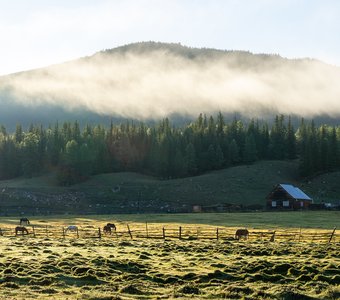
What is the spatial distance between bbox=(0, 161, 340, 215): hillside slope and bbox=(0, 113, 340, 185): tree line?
21.7 feet

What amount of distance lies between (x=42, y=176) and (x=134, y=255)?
Answer: 132 m

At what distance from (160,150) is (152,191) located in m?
Result: 28.1

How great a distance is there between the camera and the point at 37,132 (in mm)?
188750

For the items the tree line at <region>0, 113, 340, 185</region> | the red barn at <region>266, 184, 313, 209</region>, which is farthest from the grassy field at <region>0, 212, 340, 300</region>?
the tree line at <region>0, 113, 340, 185</region>

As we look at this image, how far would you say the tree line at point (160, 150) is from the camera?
159 meters

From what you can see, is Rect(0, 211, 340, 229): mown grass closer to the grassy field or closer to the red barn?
the red barn

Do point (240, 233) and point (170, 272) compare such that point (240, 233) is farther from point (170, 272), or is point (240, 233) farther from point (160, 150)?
point (160, 150)

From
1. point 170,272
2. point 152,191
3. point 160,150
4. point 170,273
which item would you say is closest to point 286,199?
point 152,191

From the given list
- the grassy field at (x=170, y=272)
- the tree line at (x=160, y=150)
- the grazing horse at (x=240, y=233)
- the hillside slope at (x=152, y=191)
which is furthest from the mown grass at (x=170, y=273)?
the tree line at (x=160, y=150)

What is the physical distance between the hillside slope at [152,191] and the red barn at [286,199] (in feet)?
14.8

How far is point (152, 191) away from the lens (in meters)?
139

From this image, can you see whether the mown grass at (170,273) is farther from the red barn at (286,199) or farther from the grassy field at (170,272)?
the red barn at (286,199)

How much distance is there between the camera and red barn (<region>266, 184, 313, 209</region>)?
123 metres

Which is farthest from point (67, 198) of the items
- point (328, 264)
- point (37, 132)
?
point (328, 264)
